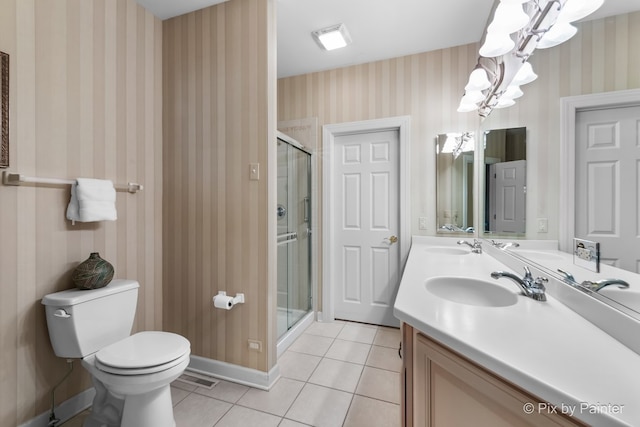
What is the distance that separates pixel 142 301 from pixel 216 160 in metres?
1.15

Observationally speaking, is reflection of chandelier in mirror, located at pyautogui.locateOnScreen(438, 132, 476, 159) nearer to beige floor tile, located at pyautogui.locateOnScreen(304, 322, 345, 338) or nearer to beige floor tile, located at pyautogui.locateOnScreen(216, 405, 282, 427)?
beige floor tile, located at pyautogui.locateOnScreen(304, 322, 345, 338)

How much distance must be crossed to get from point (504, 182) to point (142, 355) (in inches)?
85.8

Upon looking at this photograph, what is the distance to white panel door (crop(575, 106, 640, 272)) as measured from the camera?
714mm

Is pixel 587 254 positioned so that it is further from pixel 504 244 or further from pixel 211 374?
pixel 211 374

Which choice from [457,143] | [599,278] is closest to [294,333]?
[599,278]

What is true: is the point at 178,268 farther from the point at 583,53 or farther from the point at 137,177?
the point at 583,53

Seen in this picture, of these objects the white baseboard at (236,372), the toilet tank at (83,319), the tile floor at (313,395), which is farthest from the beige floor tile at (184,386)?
the toilet tank at (83,319)

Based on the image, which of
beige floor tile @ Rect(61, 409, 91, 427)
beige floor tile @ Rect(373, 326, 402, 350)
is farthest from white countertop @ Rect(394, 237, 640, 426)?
beige floor tile @ Rect(61, 409, 91, 427)

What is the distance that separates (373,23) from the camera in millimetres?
2127

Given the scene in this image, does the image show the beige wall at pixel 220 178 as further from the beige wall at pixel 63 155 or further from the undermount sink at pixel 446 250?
the undermount sink at pixel 446 250

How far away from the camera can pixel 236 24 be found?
73.3 inches

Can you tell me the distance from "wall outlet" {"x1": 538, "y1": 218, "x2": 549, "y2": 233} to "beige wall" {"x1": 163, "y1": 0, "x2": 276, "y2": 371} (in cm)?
145

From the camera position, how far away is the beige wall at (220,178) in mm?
1809

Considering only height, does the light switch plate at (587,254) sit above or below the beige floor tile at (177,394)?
above
